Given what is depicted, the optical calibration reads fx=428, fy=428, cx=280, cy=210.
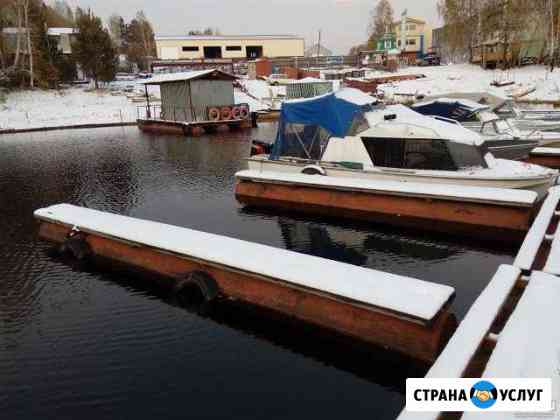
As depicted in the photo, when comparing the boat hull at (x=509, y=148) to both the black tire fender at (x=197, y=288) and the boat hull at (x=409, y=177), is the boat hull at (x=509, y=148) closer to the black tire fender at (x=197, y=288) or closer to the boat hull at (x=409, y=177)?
the boat hull at (x=409, y=177)

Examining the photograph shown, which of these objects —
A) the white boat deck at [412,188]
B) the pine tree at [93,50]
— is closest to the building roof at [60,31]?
the pine tree at [93,50]

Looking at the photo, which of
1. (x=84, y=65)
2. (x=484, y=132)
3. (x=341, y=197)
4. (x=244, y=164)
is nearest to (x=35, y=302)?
(x=341, y=197)

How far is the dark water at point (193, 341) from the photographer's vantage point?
19.4 ft

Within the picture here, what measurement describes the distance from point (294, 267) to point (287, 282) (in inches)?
17.8

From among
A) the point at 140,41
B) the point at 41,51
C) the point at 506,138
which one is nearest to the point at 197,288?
the point at 506,138

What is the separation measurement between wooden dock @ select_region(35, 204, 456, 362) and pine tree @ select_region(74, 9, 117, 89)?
185ft

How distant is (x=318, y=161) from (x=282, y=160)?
Result: 149cm

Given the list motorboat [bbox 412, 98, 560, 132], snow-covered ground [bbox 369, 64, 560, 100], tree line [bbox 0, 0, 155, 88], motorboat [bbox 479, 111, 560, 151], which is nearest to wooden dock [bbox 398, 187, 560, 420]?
motorboat [bbox 479, 111, 560, 151]

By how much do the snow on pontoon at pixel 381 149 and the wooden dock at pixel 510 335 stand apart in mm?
5332

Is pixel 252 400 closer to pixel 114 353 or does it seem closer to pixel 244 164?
pixel 114 353

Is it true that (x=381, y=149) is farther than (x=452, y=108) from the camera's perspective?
No

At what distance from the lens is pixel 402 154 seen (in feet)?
44.7

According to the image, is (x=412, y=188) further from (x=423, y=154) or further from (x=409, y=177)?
(x=423, y=154)

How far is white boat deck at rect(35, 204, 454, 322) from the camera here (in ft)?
21.1
